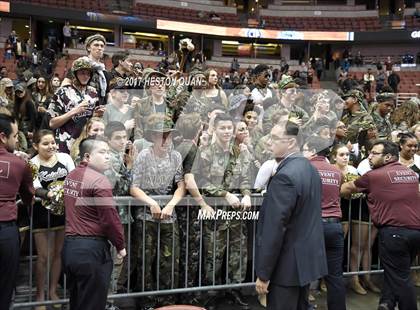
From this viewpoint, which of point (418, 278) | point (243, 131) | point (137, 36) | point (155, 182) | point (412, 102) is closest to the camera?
point (155, 182)

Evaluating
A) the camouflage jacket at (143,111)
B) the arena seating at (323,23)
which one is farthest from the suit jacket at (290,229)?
the arena seating at (323,23)

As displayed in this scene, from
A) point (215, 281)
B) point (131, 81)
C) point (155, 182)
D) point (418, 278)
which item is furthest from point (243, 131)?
point (418, 278)

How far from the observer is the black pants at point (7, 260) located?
3.57m

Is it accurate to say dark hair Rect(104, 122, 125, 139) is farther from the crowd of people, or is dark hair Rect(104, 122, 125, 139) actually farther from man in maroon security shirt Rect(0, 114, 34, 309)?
man in maroon security shirt Rect(0, 114, 34, 309)

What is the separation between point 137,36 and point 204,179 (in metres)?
27.2

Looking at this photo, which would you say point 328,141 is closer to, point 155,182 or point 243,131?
point 243,131

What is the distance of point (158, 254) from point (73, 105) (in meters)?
1.66

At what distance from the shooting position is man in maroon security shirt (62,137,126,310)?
3408 millimetres

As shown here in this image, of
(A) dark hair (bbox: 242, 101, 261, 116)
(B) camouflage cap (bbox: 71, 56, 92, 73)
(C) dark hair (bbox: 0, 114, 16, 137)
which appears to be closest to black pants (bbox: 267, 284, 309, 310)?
(C) dark hair (bbox: 0, 114, 16, 137)

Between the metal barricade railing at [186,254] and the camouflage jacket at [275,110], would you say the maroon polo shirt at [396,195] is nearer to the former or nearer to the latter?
the metal barricade railing at [186,254]

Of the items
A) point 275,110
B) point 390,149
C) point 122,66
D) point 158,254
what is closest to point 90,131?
point 158,254

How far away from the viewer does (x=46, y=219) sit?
4.21 metres

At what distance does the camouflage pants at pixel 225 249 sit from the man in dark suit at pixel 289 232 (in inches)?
44.0

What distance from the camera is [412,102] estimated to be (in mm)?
7211
